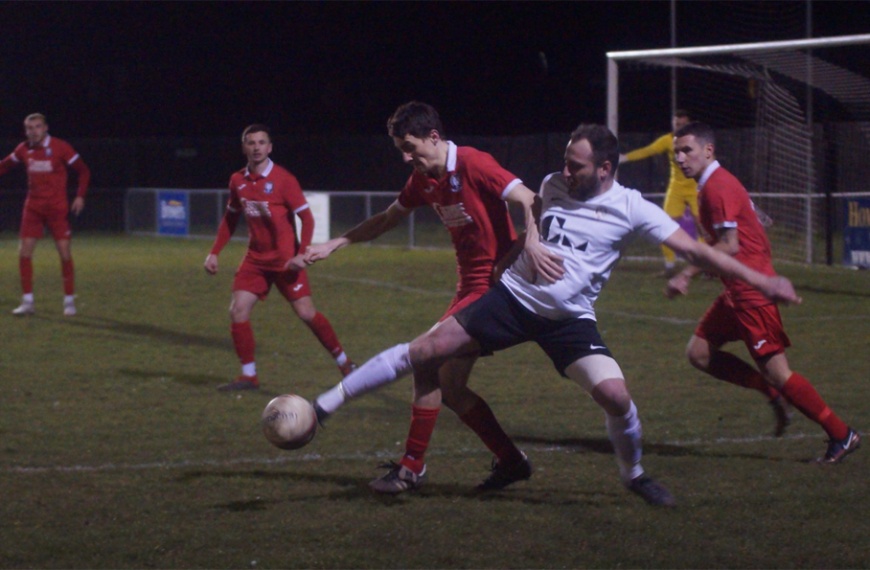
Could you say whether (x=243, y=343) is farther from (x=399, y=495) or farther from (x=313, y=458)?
(x=399, y=495)

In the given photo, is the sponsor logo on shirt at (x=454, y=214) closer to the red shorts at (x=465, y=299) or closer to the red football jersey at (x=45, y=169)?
the red shorts at (x=465, y=299)

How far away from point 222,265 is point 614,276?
7.11 m

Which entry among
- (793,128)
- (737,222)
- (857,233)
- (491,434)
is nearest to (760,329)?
(737,222)

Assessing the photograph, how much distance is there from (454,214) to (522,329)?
2.60ft

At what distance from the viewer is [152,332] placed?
1230 cm

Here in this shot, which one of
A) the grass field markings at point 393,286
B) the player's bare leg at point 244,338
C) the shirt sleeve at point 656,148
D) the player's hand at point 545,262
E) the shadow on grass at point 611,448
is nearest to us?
the player's hand at point 545,262

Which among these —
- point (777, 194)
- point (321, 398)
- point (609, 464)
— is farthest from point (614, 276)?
point (321, 398)

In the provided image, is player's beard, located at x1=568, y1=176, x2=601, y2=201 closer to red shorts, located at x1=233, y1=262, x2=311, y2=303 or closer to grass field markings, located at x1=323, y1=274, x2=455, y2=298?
red shorts, located at x1=233, y1=262, x2=311, y2=303

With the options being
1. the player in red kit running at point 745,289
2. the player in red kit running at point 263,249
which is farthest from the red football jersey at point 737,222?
the player in red kit running at point 263,249

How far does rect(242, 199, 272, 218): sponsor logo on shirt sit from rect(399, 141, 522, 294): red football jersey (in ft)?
10.2

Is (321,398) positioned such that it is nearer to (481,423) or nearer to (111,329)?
(481,423)

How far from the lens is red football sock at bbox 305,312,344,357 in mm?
9211

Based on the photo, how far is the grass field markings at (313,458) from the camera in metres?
6.22

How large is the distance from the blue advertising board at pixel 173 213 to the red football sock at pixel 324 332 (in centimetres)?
2043
